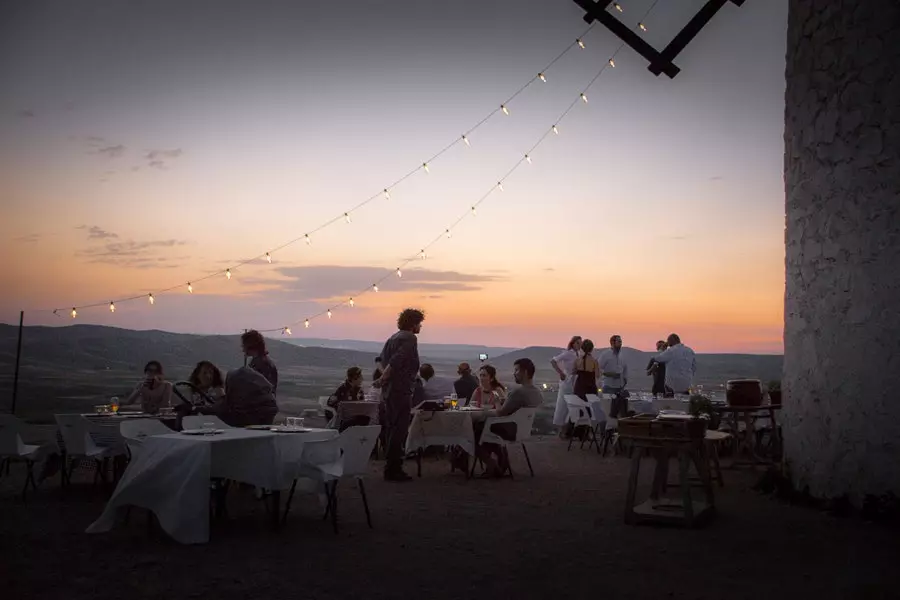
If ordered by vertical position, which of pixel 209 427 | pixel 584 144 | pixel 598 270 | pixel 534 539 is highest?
pixel 584 144

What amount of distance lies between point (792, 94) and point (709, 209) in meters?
5.40

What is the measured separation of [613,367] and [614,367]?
0.05 feet

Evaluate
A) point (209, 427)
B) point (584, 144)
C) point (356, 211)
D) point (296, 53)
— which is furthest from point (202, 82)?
point (209, 427)

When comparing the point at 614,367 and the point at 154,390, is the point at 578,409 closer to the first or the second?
the point at 614,367

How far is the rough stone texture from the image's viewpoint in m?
6.05

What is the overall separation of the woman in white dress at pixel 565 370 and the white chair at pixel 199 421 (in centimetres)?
706

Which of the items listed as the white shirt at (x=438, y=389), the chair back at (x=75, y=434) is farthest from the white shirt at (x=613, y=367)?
the chair back at (x=75, y=434)

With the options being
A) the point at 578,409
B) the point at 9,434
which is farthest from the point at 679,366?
the point at 9,434

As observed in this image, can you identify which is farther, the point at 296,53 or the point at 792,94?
the point at 296,53

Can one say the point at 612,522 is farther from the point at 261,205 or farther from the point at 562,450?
the point at 261,205

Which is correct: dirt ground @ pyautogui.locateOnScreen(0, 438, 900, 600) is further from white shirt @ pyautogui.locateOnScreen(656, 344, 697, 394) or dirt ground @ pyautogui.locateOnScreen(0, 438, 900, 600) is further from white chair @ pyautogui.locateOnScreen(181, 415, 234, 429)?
white shirt @ pyautogui.locateOnScreen(656, 344, 697, 394)

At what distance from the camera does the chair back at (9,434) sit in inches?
254

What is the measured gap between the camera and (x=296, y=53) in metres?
10.6

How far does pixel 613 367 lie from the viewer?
12.0 metres
